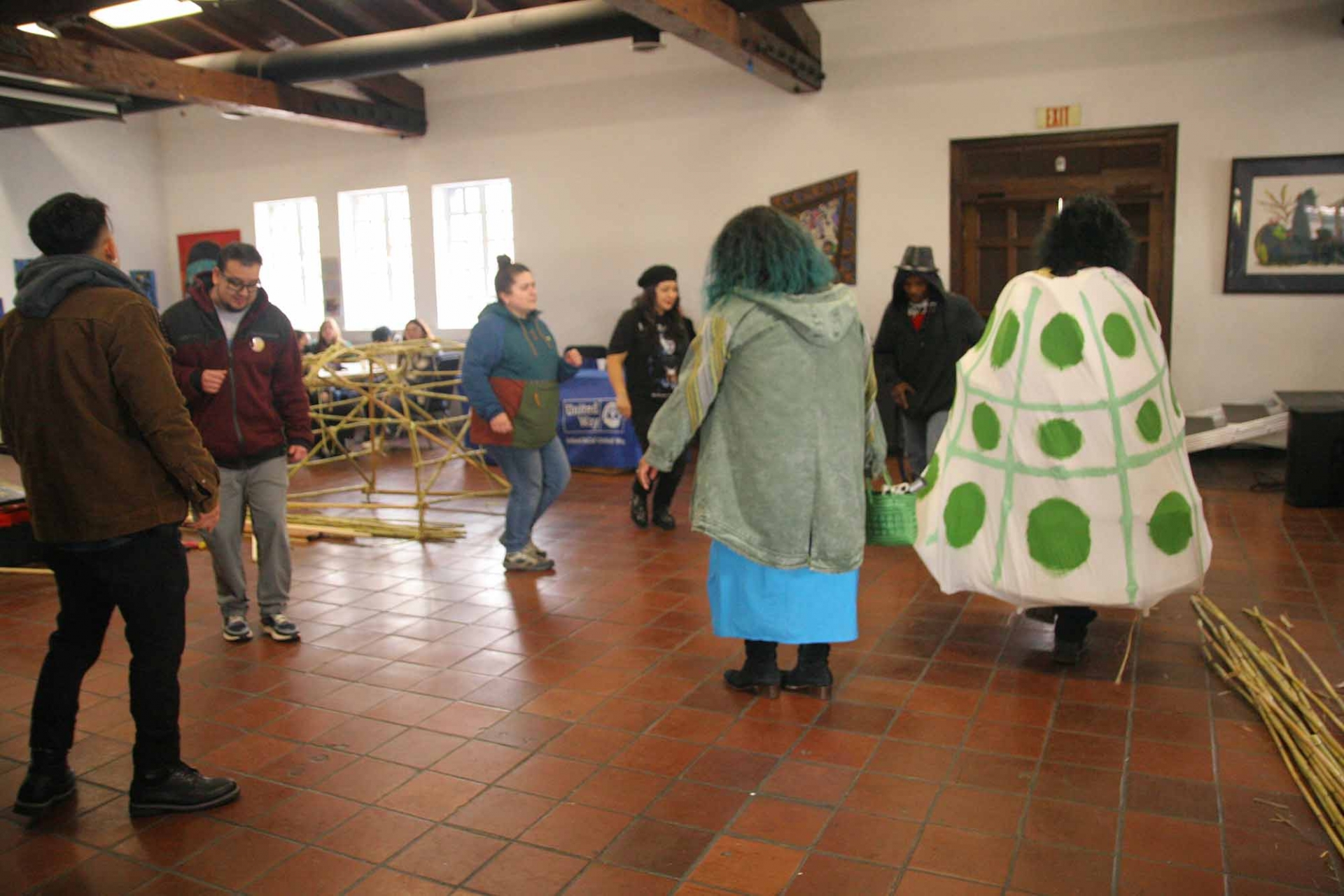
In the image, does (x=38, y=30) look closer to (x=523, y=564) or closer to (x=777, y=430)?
(x=523, y=564)

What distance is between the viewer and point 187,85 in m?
8.90

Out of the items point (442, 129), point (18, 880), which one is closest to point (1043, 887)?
point (18, 880)

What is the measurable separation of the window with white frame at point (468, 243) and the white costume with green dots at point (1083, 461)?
326 inches

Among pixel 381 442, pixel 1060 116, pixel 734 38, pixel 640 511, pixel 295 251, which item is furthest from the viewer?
pixel 295 251

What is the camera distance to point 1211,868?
2.47 meters

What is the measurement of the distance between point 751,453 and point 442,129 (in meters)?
8.87

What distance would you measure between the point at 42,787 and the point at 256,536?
1.50 m

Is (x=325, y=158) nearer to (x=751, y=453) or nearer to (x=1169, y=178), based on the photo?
(x=1169, y=178)

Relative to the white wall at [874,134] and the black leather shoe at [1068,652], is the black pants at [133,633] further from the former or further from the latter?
the white wall at [874,134]

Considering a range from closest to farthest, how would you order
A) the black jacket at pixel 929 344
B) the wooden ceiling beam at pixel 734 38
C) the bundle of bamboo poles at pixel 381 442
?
1. the black jacket at pixel 929 344
2. the bundle of bamboo poles at pixel 381 442
3. the wooden ceiling beam at pixel 734 38

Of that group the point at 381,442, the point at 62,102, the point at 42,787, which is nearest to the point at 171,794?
the point at 42,787

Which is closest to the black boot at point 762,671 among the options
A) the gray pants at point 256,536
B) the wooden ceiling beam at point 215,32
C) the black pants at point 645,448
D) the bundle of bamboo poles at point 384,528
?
the gray pants at point 256,536

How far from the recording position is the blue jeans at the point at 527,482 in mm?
5254

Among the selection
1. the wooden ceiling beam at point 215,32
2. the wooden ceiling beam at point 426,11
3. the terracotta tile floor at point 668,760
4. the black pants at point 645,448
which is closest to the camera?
the terracotta tile floor at point 668,760
